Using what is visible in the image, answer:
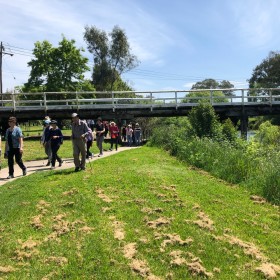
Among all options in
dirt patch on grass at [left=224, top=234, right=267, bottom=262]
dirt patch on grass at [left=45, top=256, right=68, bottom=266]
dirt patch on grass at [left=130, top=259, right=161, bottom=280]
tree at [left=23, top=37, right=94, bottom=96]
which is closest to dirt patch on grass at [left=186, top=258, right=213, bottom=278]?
dirt patch on grass at [left=130, top=259, right=161, bottom=280]

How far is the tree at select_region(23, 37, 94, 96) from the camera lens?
3569 centimetres

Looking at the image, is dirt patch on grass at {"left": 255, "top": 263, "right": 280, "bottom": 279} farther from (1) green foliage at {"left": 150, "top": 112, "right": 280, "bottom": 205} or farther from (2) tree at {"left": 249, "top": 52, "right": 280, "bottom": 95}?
(2) tree at {"left": 249, "top": 52, "right": 280, "bottom": 95}

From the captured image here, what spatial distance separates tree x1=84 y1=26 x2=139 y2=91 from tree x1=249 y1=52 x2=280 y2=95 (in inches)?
1647

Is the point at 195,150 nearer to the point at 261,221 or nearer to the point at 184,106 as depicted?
the point at 261,221

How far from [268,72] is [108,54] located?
166 feet

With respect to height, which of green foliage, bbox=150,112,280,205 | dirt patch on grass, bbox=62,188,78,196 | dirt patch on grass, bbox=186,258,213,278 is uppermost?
green foliage, bbox=150,112,280,205

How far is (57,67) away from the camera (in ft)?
119

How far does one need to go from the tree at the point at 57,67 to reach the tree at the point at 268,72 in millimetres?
50052

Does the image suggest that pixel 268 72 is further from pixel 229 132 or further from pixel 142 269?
pixel 142 269

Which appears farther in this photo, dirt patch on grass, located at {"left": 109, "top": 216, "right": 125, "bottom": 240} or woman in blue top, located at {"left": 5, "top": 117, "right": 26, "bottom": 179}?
woman in blue top, located at {"left": 5, "top": 117, "right": 26, "bottom": 179}

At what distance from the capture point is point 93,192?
7.59 meters

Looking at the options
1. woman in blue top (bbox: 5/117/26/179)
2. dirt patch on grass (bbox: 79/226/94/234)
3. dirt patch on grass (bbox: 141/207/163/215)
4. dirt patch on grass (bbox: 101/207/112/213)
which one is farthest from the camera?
woman in blue top (bbox: 5/117/26/179)

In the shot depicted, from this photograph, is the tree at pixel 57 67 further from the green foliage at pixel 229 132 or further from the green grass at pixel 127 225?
the green grass at pixel 127 225

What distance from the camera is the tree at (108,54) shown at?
4338 centimetres
